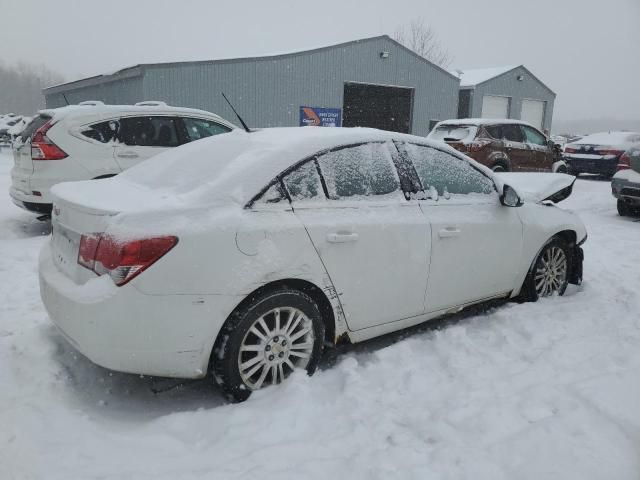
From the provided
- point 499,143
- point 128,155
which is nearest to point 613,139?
point 499,143

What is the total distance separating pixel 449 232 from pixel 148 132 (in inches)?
194

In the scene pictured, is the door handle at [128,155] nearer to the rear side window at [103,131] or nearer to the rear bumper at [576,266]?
the rear side window at [103,131]

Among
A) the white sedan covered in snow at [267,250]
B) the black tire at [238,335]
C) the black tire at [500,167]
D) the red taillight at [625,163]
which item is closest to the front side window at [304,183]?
the white sedan covered in snow at [267,250]

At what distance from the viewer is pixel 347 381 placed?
116 inches

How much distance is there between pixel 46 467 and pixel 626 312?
13.8ft

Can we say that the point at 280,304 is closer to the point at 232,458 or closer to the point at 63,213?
the point at 232,458

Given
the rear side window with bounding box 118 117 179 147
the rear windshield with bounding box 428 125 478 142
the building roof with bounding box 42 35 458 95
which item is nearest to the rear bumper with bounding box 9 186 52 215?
the rear side window with bounding box 118 117 179 147

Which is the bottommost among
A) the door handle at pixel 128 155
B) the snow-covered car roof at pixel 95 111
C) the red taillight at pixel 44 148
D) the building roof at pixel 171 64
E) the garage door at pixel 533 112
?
the door handle at pixel 128 155

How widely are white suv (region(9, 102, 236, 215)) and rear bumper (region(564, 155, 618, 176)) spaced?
41.3ft

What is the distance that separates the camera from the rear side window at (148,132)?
662 centimetres

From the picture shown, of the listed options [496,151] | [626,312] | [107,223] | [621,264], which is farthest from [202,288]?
[496,151]

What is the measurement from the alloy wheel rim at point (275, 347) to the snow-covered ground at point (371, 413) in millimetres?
103

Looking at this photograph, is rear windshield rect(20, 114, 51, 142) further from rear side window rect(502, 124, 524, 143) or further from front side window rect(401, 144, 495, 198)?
rear side window rect(502, 124, 524, 143)

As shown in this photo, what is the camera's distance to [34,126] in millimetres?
6441
